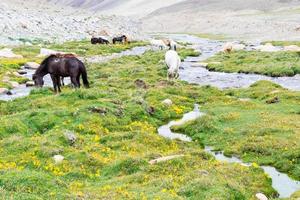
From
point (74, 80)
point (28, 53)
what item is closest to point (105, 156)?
point (74, 80)

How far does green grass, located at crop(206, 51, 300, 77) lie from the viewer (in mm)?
49781

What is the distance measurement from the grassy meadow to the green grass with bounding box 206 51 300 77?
12697 mm

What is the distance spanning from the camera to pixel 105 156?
2184 centimetres

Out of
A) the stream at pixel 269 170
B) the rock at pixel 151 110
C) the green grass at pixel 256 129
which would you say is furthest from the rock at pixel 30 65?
the stream at pixel 269 170

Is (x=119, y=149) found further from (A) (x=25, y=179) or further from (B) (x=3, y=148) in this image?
(A) (x=25, y=179)

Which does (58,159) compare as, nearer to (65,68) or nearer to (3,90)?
(65,68)

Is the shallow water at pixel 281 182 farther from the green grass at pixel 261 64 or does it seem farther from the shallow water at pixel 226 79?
the green grass at pixel 261 64

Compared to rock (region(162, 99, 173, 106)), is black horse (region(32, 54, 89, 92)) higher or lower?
higher

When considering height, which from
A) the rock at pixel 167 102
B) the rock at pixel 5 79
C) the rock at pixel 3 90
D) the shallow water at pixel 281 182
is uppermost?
the shallow water at pixel 281 182

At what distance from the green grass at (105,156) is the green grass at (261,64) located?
18.6 meters

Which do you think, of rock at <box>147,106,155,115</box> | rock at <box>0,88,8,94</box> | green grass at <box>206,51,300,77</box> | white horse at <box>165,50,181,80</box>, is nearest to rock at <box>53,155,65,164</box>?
rock at <box>147,106,155,115</box>

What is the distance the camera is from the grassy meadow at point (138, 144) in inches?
684

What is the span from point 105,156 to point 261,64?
1427 inches

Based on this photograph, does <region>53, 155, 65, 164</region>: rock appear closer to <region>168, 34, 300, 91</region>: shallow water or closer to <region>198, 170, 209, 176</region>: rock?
<region>198, 170, 209, 176</region>: rock
